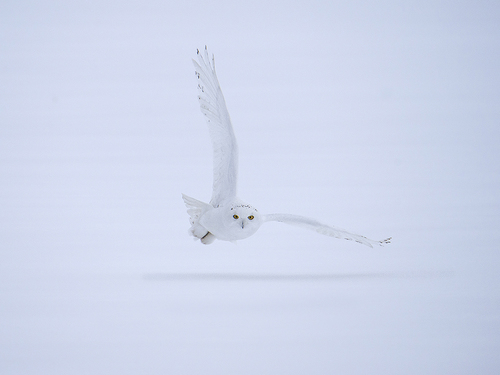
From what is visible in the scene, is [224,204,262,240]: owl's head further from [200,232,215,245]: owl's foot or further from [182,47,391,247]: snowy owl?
[200,232,215,245]: owl's foot

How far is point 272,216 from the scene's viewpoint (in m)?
5.74

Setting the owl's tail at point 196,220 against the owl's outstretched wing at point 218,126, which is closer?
the owl's outstretched wing at point 218,126

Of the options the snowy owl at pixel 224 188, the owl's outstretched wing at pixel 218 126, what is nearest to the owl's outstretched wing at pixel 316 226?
the snowy owl at pixel 224 188

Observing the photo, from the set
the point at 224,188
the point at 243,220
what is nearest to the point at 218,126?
the point at 224,188

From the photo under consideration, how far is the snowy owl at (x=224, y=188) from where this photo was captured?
5.59 meters

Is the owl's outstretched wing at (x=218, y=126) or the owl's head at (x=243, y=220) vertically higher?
the owl's outstretched wing at (x=218, y=126)

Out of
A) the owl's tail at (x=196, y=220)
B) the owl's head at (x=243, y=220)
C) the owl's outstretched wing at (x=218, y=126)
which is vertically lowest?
the owl's head at (x=243, y=220)

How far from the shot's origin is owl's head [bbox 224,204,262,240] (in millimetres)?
5512

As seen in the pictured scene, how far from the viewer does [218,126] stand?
575 cm

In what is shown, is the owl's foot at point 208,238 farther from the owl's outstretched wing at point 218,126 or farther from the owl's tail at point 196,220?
the owl's outstretched wing at point 218,126

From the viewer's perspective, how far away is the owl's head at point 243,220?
5.51m

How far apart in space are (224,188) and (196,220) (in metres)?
0.55

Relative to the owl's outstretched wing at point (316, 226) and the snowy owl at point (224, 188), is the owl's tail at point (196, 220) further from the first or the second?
the owl's outstretched wing at point (316, 226)

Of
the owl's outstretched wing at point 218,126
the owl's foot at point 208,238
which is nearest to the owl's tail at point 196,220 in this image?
the owl's foot at point 208,238
